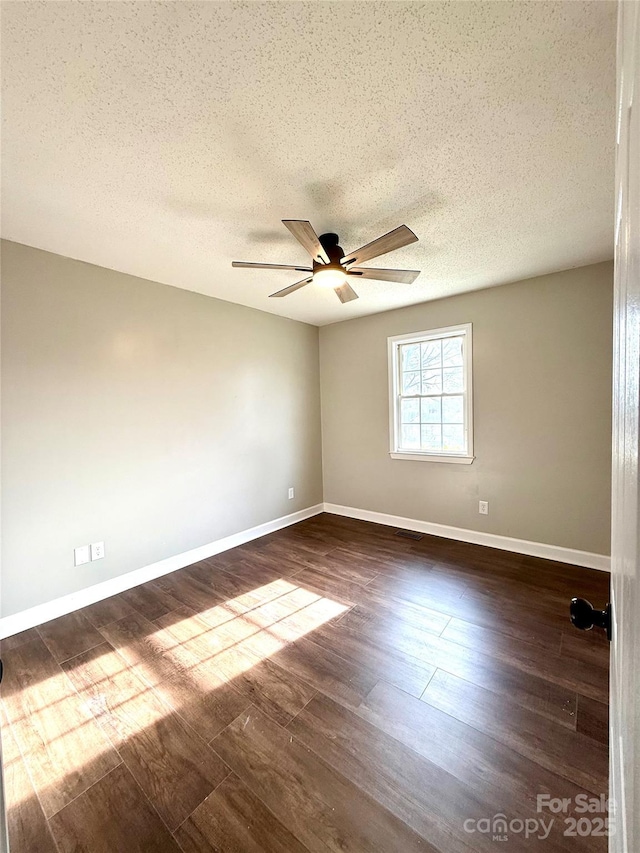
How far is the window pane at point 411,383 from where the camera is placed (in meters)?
3.71

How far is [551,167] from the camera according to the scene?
1.58 meters

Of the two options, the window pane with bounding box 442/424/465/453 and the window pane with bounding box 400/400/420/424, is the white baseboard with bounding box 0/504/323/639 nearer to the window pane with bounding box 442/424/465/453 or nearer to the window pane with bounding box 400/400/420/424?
the window pane with bounding box 400/400/420/424

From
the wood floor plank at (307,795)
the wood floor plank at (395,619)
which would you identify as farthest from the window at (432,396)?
the wood floor plank at (307,795)

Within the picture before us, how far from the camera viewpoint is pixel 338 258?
6.64 ft

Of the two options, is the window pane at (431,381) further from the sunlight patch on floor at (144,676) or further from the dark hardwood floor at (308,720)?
the sunlight patch on floor at (144,676)

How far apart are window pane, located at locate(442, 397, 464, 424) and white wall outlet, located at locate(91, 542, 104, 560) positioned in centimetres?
335

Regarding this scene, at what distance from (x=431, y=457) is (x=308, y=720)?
8.62ft

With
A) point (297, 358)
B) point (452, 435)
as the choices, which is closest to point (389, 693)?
point (452, 435)

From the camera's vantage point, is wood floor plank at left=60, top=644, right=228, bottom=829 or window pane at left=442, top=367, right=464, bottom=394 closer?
wood floor plank at left=60, top=644, right=228, bottom=829

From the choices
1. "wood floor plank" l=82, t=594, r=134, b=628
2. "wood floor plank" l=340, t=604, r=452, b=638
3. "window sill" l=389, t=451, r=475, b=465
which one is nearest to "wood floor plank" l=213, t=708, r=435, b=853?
"wood floor plank" l=340, t=604, r=452, b=638

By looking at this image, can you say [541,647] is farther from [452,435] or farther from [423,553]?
[452,435]

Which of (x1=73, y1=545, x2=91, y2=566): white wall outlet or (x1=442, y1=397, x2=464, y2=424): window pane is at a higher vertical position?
(x1=442, y1=397, x2=464, y2=424): window pane

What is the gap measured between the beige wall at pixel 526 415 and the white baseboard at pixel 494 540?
6cm

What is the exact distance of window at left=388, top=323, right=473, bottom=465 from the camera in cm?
335
